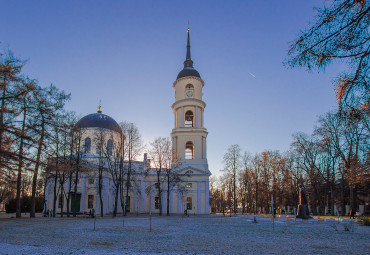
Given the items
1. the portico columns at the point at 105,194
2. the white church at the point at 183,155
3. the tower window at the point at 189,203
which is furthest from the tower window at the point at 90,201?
the tower window at the point at 189,203

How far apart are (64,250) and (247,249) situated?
17.7ft

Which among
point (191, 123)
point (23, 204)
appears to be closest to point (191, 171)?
point (191, 123)

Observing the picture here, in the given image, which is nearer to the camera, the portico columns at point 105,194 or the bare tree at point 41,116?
the bare tree at point 41,116

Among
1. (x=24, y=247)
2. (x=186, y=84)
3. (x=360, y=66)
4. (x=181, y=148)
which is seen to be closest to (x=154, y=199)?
(x=181, y=148)

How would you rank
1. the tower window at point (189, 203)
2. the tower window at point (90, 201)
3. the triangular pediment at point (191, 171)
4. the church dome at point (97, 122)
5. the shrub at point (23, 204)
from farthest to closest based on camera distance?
the tower window at point (189, 203), the church dome at point (97, 122), the triangular pediment at point (191, 171), the shrub at point (23, 204), the tower window at point (90, 201)

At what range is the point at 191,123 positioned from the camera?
158ft

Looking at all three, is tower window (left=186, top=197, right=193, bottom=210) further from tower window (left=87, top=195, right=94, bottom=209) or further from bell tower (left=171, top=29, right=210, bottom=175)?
tower window (left=87, top=195, right=94, bottom=209)

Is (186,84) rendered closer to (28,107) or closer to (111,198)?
(111,198)

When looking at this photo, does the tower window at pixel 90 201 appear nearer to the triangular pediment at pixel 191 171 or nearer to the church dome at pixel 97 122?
the church dome at pixel 97 122

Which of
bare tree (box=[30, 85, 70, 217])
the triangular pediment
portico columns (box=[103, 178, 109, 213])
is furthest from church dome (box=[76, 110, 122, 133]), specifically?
bare tree (box=[30, 85, 70, 217])

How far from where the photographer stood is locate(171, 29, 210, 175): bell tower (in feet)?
152

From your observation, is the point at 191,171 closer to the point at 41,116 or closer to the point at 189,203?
the point at 189,203

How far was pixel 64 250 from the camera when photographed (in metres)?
8.55

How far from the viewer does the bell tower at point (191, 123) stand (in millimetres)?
46250
